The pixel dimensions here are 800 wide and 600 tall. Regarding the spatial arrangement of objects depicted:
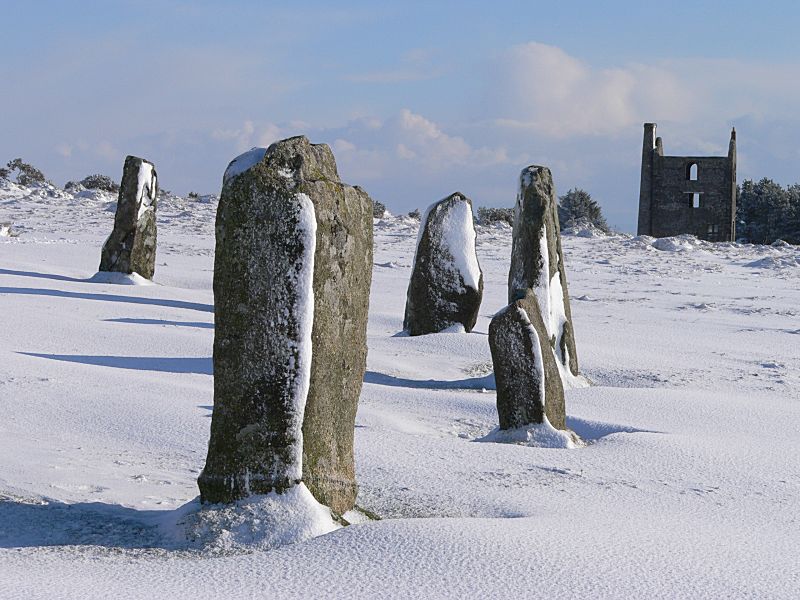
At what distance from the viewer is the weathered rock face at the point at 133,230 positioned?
1327 cm

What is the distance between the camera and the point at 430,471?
16.5ft

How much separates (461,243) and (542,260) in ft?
8.10

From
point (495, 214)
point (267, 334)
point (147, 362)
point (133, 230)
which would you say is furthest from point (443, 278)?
point (495, 214)

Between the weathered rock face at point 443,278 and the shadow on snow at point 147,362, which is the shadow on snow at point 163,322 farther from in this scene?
the weathered rock face at point 443,278

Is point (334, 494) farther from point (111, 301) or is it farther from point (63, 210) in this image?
point (63, 210)

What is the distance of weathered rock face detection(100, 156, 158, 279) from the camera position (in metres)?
13.3

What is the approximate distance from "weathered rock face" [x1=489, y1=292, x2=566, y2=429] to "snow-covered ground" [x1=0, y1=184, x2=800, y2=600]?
1.24 feet

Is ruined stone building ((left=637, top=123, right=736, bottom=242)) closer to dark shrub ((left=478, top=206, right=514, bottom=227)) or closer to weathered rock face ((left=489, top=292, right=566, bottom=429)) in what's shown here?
dark shrub ((left=478, top=206, right=514, bottom=227))

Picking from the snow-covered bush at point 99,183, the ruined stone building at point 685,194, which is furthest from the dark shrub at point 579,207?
the snow-covered bush at point 99,183

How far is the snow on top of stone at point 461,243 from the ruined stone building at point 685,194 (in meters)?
27.6

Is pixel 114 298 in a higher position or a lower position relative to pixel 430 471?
higher

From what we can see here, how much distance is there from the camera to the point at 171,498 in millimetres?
4496

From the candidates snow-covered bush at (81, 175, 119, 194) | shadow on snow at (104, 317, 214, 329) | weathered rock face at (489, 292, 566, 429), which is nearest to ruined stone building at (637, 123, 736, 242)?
snow-covered bush at (81, 175, 119, 194)

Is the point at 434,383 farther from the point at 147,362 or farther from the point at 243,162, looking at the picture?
the point at 243,162
